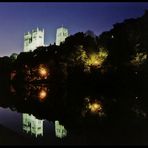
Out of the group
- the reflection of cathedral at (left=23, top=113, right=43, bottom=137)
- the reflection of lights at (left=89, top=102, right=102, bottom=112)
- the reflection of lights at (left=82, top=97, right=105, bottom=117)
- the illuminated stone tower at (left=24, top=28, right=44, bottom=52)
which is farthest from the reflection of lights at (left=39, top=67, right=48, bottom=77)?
the illuminated stone tower at (left=24, top=28, right=44, bottom=52)

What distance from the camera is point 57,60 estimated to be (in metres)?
20.9

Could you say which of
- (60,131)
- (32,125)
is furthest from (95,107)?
(32,125)

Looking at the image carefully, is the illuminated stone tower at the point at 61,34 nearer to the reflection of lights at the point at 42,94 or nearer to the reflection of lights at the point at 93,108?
the reflection of lights at the point at 42,94

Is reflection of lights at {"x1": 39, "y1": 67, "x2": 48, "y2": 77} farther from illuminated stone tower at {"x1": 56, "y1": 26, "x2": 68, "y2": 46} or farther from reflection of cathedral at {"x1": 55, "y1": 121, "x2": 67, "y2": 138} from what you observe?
illuminated stone tower at {"x1": 56, "y1": 26, "x2": 68, "y2": 46}

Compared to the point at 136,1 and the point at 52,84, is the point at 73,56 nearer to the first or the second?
the point at 52,84

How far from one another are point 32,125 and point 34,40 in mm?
13006

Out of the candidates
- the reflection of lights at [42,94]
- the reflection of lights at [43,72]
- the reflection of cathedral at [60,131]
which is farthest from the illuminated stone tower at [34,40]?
the reflection of cathedral at [60,131]

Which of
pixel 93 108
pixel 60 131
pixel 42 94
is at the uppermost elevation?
pixel 42 94

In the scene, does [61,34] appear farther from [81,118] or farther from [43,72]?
[81,118]

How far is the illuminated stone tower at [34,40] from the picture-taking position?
30734 mm

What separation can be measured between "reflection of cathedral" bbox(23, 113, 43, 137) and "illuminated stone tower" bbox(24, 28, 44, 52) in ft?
34.5

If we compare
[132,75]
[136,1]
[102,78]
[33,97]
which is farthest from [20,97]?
[136,1]

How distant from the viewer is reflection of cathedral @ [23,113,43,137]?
18344mm

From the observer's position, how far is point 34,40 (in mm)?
31000
